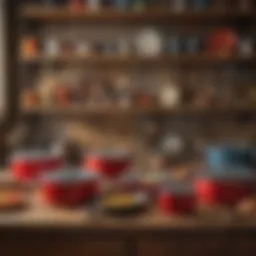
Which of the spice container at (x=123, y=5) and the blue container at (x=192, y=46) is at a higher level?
the spice container at (x=123, y=5)

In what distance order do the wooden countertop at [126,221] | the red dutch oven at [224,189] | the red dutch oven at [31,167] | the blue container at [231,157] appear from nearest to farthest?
the wooden countertop at [126,221], the red dutch oven at [224,189], the red dutch oven at [31,167], the blue container at [231,157]

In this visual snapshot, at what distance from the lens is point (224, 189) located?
1.45m

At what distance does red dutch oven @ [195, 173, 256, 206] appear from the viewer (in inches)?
57.0

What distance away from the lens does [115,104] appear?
355 centimetres

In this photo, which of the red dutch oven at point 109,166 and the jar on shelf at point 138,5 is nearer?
the red dutch oven at point 109,166

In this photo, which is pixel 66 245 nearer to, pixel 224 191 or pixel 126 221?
pixel 126 221

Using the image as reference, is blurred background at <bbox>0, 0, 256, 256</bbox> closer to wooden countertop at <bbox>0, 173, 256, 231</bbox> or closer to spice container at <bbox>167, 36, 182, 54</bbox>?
spice container at <bbox>167, 36, 182, 54</bbox>

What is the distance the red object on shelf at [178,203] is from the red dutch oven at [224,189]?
0.08m

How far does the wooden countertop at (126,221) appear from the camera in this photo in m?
1.31

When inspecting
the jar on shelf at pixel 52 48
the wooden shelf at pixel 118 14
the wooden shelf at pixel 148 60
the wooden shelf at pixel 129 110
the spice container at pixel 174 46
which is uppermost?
the wooden shelf at pixel 118 14

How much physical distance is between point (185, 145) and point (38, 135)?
0.99m

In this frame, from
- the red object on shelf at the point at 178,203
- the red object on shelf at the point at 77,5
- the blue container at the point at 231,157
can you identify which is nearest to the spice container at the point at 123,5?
the red object on shelf at the point at 77,5

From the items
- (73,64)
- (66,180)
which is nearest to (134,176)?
(66,180)

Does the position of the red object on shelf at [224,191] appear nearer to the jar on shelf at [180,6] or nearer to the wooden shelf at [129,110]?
the wooden shelf at [129,110]
